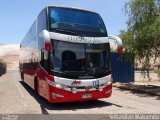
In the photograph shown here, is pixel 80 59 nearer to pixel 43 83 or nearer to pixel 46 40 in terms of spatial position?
pixel 46 40

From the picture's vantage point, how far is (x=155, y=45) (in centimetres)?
2078

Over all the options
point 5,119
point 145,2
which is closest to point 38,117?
point 5,119

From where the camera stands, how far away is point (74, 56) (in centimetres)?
1355

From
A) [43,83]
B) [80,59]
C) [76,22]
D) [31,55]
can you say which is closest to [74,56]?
[80,59]

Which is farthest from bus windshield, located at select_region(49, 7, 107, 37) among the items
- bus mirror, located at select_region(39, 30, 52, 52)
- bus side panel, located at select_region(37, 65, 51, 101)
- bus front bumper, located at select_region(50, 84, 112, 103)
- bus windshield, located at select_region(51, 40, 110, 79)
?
bus front bumper, located at select_region(50, 84, 112, 103)

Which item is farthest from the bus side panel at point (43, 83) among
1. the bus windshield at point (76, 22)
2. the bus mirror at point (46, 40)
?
the bus windshield at point (76, 22)

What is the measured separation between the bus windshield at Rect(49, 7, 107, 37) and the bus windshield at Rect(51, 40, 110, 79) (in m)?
0.55

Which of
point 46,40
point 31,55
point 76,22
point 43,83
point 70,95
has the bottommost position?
point 70,95

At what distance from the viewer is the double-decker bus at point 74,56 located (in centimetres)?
1319

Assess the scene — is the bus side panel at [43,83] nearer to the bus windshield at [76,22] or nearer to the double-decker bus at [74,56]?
the double-decker bus at [74,56]

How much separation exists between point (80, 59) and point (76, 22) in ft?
5.16

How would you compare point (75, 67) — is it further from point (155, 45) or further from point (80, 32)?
point (155, 45)

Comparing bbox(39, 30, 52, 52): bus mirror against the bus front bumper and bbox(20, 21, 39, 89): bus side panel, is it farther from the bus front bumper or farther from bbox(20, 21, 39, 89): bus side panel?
bbox(20, 21, 39, 89): bus side panel

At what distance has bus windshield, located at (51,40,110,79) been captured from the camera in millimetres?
13281
